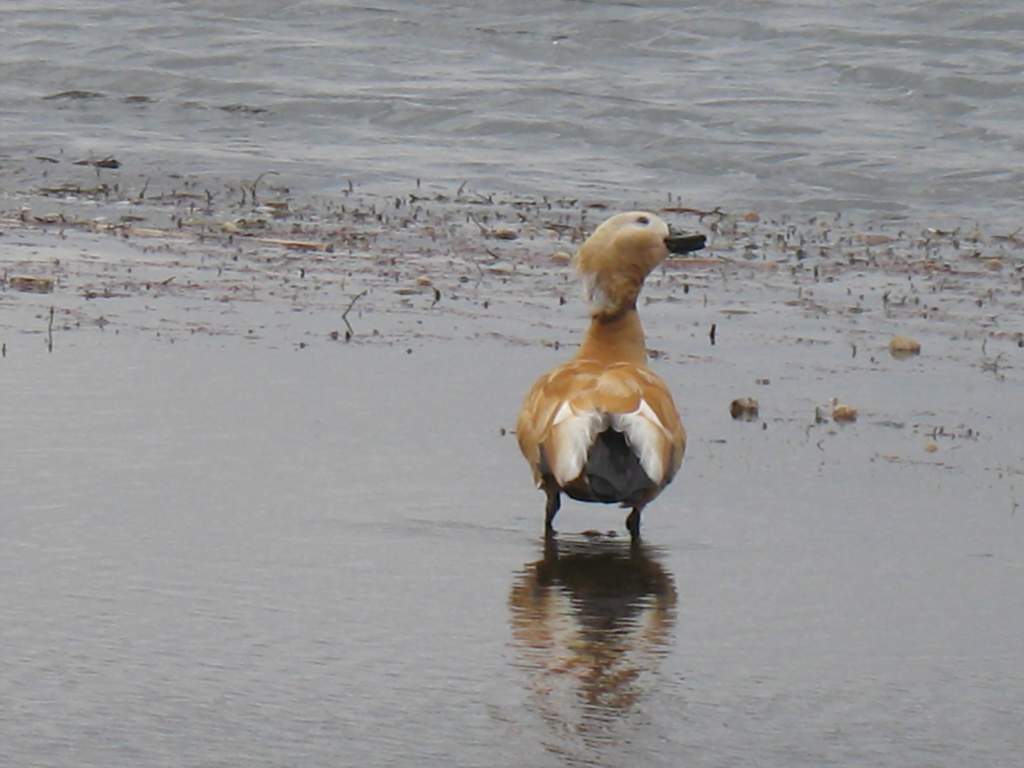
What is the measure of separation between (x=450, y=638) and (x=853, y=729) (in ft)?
3.40

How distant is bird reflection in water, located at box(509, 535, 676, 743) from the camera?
4824mm

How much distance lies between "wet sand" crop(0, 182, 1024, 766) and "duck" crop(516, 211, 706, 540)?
0.69 feet

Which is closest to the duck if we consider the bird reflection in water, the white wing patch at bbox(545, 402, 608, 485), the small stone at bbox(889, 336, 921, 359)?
the white wing patch at bbox(545, 402, 608, 485)

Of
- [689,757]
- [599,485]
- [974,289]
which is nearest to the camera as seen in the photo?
[689,757]

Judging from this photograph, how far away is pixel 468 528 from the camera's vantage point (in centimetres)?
649

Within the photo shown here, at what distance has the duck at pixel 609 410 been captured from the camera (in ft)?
20.3

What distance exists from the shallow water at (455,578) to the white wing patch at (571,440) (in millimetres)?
251

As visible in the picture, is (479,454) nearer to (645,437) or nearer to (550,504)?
(550,504)

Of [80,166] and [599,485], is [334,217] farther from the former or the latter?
[599,485]

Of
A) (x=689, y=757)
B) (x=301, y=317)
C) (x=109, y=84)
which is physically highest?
(x=109, y=84)

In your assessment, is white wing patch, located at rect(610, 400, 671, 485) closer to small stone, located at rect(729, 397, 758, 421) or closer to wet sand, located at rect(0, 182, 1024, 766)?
wet sand, located at rect(0, 182, 1024, 766)

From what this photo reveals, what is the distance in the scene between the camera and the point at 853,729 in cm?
471

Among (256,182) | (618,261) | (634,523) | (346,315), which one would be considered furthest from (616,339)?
(256,182)

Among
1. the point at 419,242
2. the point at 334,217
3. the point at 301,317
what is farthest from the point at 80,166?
the point at 301,317
